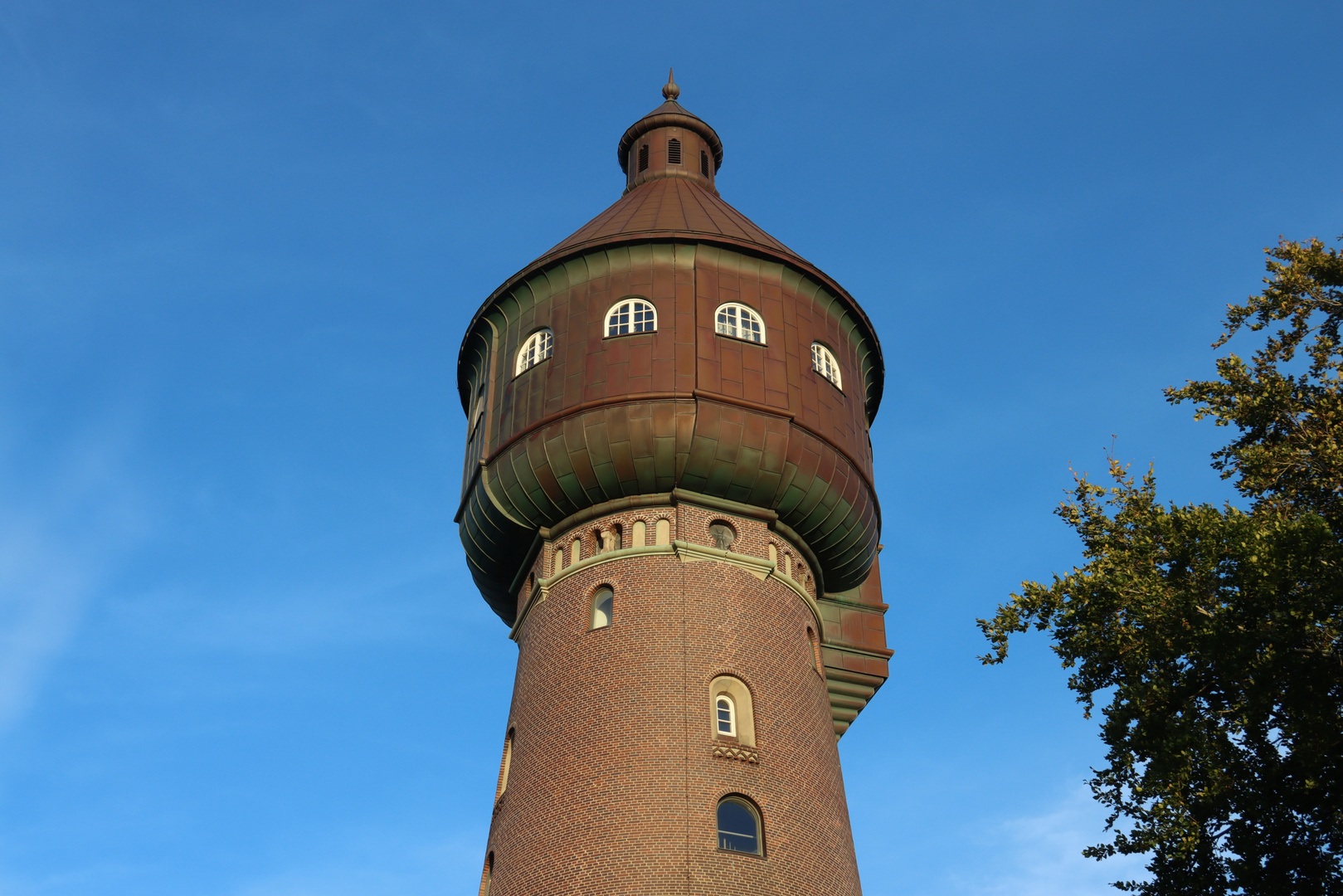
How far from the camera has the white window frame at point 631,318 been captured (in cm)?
2600

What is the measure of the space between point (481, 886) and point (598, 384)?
9.42m

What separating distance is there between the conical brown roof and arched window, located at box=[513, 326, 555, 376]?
5.44ft

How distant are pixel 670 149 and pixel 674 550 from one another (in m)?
14.8

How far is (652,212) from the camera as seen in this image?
2911 centimetres

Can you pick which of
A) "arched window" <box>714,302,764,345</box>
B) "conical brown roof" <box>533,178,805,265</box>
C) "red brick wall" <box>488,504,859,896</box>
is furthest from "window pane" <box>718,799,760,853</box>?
"conical brown roof" <box>533,178,805,265</box>

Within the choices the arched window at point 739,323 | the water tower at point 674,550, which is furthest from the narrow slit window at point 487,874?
the arched window at point 739,323

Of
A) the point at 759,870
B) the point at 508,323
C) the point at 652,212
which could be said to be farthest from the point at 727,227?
the point at 759,870

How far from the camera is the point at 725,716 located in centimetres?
2275

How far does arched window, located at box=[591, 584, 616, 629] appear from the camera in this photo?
2405cm

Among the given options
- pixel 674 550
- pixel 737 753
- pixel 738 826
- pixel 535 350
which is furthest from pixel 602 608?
pixel 535 350

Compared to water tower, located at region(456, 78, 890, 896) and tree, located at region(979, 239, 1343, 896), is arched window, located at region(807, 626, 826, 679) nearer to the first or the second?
water tower, located at region(456, 78, 890, 896)

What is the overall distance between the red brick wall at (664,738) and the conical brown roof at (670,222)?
19.8 feet

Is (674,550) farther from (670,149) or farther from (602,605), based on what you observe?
(670,149)

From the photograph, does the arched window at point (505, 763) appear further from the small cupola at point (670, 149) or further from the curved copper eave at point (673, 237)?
the small cupola at point (670, 149)
